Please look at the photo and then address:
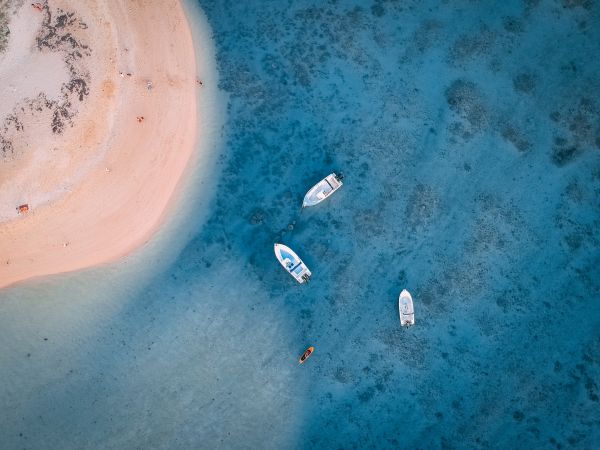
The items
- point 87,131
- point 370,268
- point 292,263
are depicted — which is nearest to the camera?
point 292,263

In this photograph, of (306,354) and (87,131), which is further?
(87,131)

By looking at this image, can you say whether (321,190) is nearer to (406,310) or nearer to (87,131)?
(406,310)

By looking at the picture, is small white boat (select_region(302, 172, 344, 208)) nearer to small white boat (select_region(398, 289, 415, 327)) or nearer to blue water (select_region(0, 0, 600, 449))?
blue water (select_region(0, 0, 600, 449))

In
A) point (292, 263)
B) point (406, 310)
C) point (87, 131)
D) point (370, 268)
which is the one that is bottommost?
point (406, 310)

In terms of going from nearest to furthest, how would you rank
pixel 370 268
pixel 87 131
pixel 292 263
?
1. pixel 292 263
2. pixel 87 131
3. pixel 370 268

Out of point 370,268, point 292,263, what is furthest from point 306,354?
point 370,268

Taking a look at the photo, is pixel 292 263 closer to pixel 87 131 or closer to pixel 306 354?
pixel 306 354

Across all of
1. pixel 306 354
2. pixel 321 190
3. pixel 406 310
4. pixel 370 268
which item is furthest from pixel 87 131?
pixel 406 310

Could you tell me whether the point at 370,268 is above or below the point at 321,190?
below
